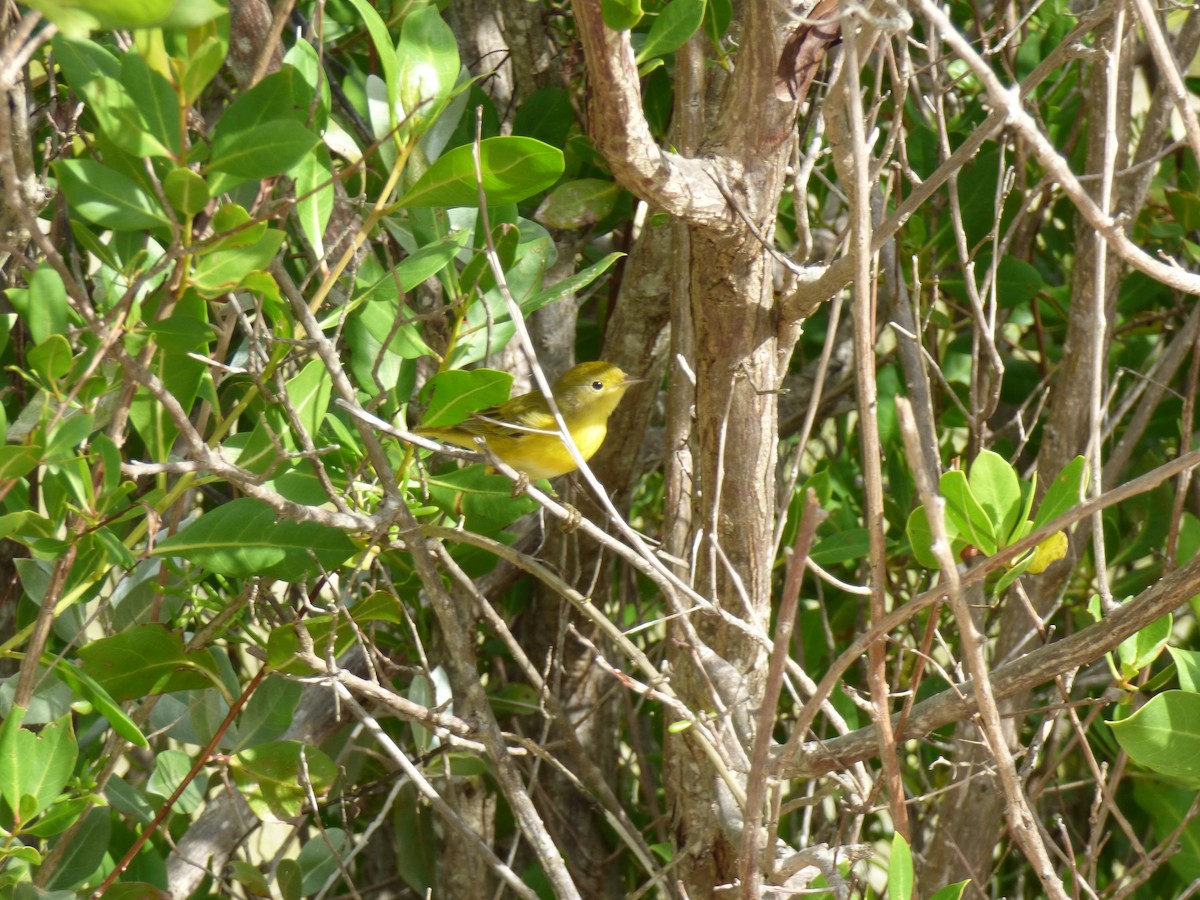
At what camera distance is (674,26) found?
1.93 m

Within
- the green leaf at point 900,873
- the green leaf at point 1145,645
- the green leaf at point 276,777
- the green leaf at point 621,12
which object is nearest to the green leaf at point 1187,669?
the green leaf at point 1145,645

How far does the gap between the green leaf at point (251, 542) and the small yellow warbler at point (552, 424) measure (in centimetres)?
85

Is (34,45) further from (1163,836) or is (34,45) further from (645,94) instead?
(1163,836)

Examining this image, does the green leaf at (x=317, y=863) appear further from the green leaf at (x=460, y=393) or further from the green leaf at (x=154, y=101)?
the green leaf at (x=154, y=101)

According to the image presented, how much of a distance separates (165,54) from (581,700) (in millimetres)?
2128

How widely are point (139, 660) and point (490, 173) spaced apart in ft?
3.23

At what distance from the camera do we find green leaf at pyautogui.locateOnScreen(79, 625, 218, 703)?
6.63 ft

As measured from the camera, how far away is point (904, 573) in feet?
10.4

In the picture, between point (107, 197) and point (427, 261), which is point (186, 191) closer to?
point (107, 197)

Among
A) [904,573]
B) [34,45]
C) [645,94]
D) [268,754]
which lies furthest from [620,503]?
[34,45]

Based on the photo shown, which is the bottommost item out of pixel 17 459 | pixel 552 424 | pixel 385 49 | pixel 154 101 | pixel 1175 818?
pixel 1175 818

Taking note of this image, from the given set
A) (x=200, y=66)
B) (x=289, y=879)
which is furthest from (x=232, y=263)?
(x=289, y=879)

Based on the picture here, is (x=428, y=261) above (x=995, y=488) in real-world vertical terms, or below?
above

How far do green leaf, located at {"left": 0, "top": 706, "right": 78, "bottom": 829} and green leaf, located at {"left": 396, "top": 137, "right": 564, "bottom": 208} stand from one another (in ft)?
3.02
